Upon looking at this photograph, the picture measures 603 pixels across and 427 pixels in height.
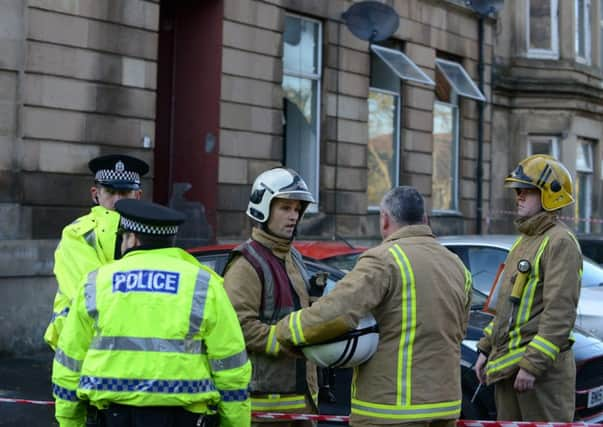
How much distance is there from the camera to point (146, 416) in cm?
328

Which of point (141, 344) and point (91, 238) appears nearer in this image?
point (141, 344)

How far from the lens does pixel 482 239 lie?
9.05 meters

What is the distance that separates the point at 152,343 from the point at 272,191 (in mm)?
1148

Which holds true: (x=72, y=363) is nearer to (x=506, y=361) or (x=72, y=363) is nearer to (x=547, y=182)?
(x=506, y=361)

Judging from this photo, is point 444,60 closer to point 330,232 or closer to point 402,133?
point 402,133

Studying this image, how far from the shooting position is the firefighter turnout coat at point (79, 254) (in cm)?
414

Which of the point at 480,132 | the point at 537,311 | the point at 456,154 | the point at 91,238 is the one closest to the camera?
the point at 91,238

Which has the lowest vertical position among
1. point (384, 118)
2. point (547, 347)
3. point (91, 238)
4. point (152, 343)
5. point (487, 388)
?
point (487, 388)

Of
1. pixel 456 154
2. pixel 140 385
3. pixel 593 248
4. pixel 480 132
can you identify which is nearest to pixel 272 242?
pixel 140 385

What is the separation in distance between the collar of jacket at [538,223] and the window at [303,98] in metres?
9.73

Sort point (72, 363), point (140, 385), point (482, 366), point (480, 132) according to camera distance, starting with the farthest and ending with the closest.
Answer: point (480, 132), point (482, 366), point (72, 363), point (140, 385)

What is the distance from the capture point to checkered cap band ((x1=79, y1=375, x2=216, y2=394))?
128 inches

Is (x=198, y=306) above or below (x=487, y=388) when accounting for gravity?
above

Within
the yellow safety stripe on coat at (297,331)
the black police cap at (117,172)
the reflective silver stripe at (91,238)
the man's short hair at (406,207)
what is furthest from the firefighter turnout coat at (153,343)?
the black police cap at (117,172)
